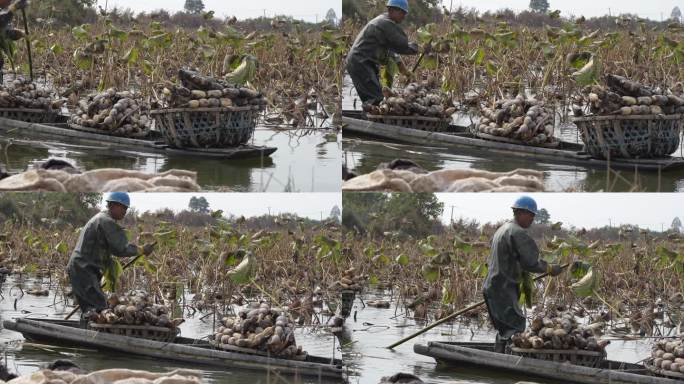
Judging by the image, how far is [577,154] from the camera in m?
9.46

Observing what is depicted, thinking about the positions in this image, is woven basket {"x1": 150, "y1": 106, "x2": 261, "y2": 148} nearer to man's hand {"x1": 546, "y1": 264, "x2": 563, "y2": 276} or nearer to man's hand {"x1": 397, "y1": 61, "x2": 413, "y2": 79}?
man's hand {"x1": 397, "y1": 61, "x2": 413, "y2": 79}

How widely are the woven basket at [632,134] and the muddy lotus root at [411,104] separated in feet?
4.45

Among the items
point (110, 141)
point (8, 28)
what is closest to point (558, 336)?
point (110, 141)

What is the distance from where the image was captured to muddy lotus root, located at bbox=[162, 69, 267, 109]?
9.49 metres

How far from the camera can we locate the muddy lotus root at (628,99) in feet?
29.6

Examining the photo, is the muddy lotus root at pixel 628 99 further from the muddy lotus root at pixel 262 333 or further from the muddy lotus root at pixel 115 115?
the muddy lotus root at pixel 115 115

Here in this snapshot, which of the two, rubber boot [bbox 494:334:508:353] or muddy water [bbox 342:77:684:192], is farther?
muddy water [bbox 342:77:684:192]

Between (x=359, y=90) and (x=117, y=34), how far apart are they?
2.92 meters

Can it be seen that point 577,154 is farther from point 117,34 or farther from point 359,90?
point 117,34

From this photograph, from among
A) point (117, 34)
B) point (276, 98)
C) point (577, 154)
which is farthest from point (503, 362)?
point (117, 34)

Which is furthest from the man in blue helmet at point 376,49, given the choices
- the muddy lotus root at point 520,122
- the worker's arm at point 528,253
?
the worker's arm at point 528,253

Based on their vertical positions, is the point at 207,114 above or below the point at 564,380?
above

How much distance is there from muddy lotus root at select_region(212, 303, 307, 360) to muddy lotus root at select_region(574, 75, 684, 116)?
260 centimetres

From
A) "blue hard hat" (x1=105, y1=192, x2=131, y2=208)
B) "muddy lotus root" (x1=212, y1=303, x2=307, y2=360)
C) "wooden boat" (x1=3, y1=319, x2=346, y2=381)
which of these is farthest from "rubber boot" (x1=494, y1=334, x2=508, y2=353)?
"blue hard hat" (x1=105, y1=192, x2=131, y2=208)
